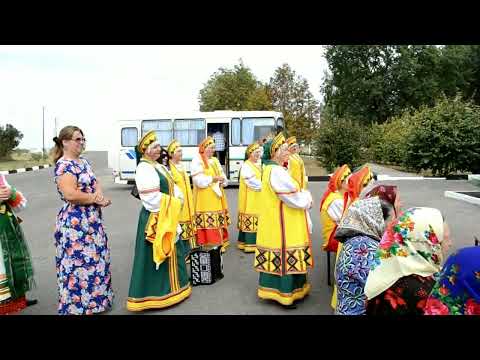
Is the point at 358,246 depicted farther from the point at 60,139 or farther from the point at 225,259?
the point at 225,259

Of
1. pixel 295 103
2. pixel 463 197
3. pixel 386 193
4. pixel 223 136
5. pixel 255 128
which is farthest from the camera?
Result: pixel 295 103

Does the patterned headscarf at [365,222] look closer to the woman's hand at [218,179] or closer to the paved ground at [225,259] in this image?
the paved ground at [225,259]

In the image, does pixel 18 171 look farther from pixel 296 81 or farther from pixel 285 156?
pixel 285 156

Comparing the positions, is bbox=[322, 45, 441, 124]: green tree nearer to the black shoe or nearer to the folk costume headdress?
the folk costume headdress

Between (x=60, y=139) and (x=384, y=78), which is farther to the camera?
(x=384, y=78)

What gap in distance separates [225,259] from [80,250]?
9.17 feet

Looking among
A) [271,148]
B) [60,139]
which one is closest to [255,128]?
[271,148]

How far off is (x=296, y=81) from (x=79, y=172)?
22.9 m

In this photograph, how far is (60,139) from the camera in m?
3.70

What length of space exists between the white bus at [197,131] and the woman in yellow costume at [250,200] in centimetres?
867

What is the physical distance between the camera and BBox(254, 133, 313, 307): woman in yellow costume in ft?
12.9

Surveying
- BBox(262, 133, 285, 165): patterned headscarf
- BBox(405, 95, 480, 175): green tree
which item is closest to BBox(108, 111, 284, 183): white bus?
BBox(405, 95, 480, 175): green tree
